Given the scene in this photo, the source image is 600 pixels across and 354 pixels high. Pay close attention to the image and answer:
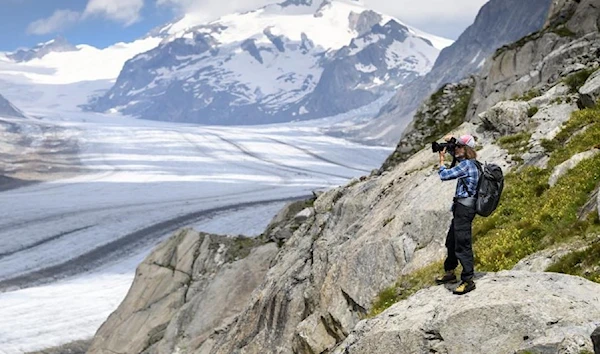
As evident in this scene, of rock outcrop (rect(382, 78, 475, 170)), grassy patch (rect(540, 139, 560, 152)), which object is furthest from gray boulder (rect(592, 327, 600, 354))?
rock outcrop (rect(382, 78, 475, 170))

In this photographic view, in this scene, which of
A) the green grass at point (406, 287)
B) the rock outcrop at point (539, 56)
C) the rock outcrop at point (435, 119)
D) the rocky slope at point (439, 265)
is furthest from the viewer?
the rock outcrop at point (435, 119)

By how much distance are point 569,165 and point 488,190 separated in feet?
15.0

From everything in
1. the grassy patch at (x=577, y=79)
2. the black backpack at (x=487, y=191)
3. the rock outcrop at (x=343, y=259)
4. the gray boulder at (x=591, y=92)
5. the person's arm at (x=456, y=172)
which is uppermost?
the grassy patch at (x=577, y=79)

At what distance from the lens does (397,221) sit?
1243 cm

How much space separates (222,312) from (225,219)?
4468 centimetres

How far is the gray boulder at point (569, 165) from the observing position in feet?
37.7

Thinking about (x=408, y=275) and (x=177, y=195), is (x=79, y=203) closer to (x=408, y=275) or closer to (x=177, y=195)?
(x=177, y=195)

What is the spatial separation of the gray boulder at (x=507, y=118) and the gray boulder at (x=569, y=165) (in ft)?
11.5

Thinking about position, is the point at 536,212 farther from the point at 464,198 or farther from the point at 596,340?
the point at 596,340

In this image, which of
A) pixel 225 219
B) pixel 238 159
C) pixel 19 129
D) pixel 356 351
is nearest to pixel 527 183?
pixel 356 351

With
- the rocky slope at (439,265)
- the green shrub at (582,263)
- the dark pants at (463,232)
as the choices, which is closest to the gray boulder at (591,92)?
the rocky slope at (439,265)

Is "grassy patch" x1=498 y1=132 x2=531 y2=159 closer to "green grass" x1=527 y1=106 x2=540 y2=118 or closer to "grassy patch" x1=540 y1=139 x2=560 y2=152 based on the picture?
"grassy patch" x1=540 y1=139 x2=560 y2=152

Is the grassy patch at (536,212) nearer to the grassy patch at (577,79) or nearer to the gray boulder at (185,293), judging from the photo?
the grassy patch at (577,79)

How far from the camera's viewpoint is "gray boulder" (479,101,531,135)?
50.5 ft
